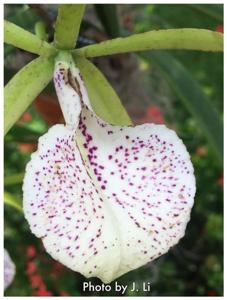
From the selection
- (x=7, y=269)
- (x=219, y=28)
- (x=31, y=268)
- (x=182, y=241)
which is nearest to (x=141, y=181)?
(x=7, y=269)

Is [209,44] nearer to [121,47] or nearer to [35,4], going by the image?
Answer: [121,47]

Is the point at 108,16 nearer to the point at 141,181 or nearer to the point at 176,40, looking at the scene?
the point at 176,40

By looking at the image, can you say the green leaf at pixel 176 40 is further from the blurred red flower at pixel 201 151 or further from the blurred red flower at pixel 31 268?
the blurred red flower at pixel 201 151

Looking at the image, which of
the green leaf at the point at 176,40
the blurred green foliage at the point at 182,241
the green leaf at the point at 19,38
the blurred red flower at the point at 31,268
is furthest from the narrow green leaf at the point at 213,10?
the blurred red flower at the point at 31,268

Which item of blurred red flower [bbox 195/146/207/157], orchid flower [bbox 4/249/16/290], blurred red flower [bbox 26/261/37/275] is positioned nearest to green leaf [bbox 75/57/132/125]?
orchid flower [bbox 4/249/16/290]

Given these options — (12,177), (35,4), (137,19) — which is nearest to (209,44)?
(35,4)

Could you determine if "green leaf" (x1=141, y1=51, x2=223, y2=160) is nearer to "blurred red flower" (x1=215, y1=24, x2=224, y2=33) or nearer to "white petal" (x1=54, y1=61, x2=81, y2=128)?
"blurred red flower" (x1=215, y1=24, x2=224, y2=33)
